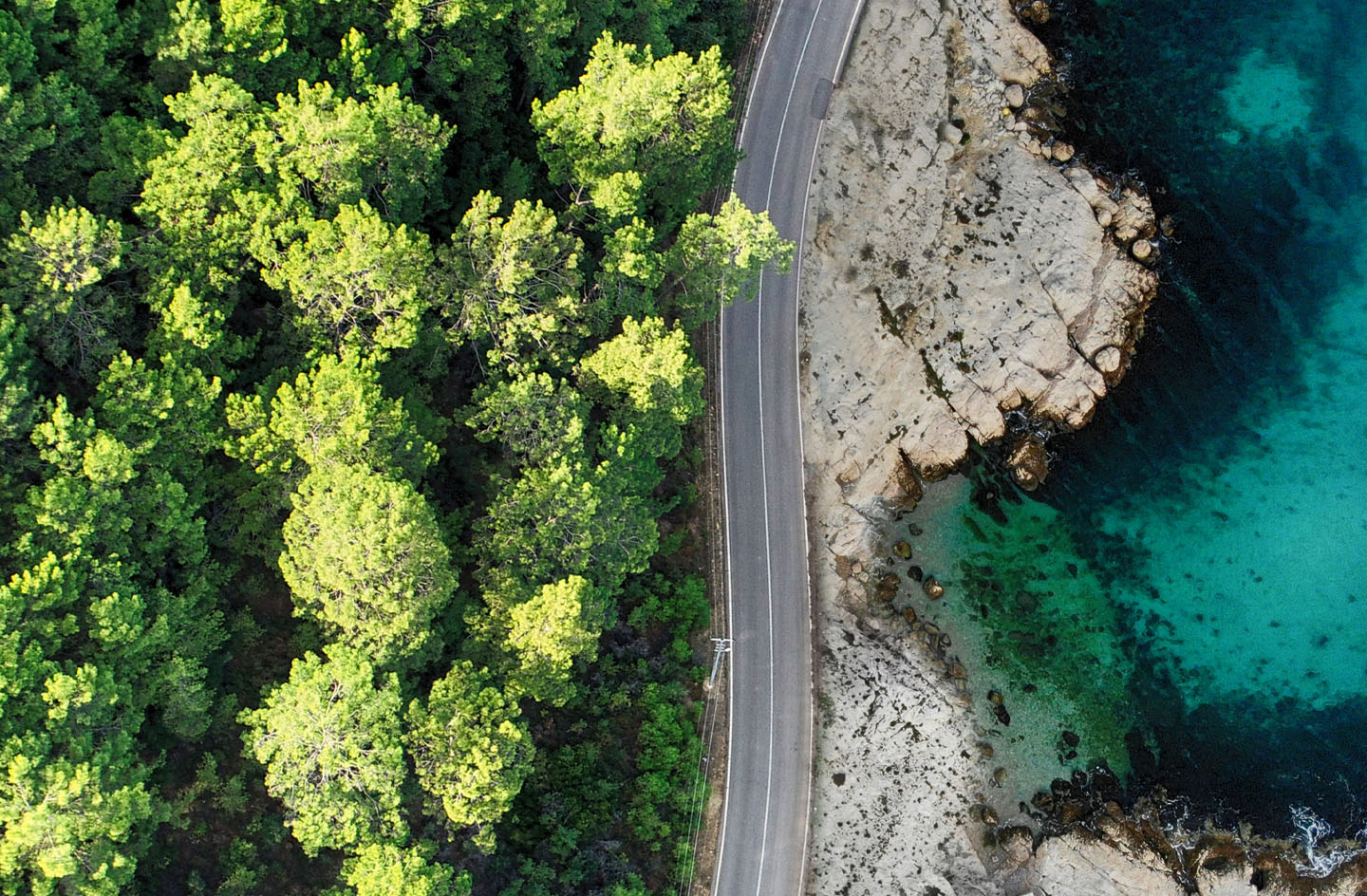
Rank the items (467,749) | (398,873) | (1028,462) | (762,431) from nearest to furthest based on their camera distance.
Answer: (398,873)
(467,749)
(762,431)
(1028,462)

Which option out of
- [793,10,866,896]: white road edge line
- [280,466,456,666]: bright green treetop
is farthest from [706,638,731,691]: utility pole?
[280,466,456,666]: bright green treetop

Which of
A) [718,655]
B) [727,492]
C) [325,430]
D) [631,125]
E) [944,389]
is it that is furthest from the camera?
[944,389]

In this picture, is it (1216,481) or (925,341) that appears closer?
(925,341)

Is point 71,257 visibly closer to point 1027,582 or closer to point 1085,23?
point 1027,582

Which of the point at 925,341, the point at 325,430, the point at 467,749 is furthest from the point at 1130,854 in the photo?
the point at 325,430

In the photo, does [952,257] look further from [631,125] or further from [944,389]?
[631,125]

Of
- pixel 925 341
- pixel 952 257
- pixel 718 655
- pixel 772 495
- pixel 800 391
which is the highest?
pixel 952 257

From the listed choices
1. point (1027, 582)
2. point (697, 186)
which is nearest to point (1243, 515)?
point (1027, 582)

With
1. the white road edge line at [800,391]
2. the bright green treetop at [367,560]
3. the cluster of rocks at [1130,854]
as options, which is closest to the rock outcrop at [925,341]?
the white road edge line at [800,391]

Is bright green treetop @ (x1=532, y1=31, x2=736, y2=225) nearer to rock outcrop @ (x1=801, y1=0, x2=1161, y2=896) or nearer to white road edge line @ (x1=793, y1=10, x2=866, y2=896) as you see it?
white road edge line @ (x1=793, y1=10, x2=866, y2=896)
